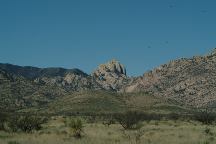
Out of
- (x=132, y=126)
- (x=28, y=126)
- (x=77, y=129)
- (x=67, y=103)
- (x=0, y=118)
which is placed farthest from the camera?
(x=67, y=103)

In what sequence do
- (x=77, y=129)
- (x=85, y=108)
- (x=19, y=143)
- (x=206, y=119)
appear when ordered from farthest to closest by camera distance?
(x=85, y=108), (x=206, y=119), (x=77, y=129), (x=19, y=143)

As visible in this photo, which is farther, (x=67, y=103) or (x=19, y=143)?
(x=67, y=103)

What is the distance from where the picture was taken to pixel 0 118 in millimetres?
64188

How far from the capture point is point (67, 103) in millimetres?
199875

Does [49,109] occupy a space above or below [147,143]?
above

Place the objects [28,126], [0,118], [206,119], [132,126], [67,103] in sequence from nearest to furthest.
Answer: [28,126] → [132,126] → [0,118] → [206,119] → [67,103]

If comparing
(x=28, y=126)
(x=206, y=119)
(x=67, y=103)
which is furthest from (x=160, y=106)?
(x=28, y=126)

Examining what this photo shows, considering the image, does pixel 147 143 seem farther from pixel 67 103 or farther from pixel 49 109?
pixel 67 103

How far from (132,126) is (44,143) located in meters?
25.0

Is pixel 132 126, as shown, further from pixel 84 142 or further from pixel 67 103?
pixel 67 103

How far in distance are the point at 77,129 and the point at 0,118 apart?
2467 cm

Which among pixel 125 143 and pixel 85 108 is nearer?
pixel 125 143

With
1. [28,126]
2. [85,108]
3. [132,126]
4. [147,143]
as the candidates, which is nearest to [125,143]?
[147,143]

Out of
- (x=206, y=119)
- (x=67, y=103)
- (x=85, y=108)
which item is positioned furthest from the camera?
(x=67, y=103)
